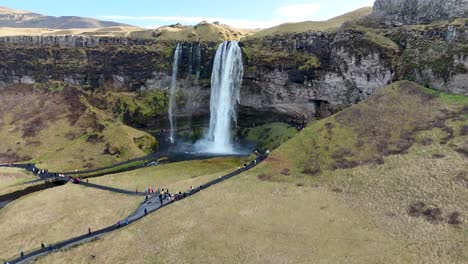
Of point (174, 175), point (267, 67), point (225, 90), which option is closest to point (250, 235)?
point (174, 175)

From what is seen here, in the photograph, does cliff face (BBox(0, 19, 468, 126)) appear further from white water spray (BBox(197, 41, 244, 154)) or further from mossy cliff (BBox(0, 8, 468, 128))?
white water spray (BBox(197, 41, 244, 154))

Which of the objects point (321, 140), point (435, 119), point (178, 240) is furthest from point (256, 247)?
point (435, 119)

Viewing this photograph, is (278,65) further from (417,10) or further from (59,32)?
(59,32)

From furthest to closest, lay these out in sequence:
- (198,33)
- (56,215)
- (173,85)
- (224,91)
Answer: (198,33) < (173,85) < (224,91) < (56,215)

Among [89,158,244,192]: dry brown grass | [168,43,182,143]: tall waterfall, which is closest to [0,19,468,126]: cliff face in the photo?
[168,43,182,143]: tall waterfall

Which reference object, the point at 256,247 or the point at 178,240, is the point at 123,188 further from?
the point at 256,247

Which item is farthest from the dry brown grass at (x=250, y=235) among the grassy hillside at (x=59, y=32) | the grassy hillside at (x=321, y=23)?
the grassy hillside at (x=59, y=32)

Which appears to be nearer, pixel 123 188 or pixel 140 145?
pixel 123 188
